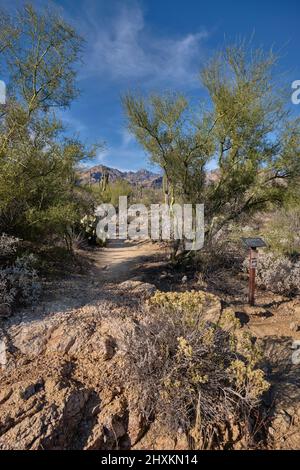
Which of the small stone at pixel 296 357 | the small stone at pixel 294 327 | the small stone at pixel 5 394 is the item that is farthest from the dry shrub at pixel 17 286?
the small stone at pixel 294 327

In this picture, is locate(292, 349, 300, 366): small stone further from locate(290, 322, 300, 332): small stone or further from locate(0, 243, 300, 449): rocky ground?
locate(290, 322, 300, 332): small stone

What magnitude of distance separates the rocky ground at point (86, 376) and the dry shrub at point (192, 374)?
0.15 metres

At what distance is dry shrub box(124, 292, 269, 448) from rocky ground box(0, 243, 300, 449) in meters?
0.15

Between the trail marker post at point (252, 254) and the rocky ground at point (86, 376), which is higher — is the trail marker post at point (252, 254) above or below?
above

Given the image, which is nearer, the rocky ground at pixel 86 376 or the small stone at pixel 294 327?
the rocky ground at pixel 86 376

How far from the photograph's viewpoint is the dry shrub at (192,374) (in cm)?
229

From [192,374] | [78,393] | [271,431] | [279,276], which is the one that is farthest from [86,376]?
[279,276]

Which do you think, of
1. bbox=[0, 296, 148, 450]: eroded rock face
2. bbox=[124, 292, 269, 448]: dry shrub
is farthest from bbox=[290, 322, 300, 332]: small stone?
bbox=[0, 296, 148, 450]: eroded rock face

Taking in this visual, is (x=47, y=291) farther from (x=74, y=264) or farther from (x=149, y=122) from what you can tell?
(x=149, y=122)

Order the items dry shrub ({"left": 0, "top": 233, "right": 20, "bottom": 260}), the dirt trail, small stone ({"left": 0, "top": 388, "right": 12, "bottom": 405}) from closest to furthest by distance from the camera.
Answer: small stone ({"left": 0, "top": 388, "right": 12, "bottom": 405})
dry shrub ({"left": 0, "top": 233, "right": 20, "bottom": 260})
the dirt trail

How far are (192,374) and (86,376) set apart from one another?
1016 millimetres

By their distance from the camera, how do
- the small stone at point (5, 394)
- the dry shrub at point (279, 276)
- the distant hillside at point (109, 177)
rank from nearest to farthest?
the small stone at point (5, 394) → the dry shrub at point (279, 276) → the distant hillside at point (109, 177)

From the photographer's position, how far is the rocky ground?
2170 mm

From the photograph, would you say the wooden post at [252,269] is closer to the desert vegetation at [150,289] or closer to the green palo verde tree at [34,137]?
the desert vegetation at [150,289]
